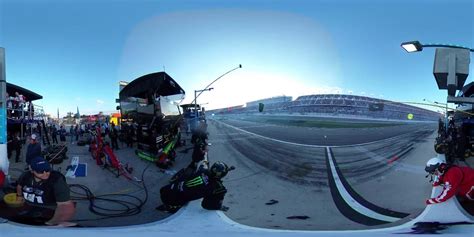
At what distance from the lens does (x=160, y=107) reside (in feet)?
5.45

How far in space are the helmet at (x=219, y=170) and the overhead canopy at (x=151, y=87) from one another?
0.48 m

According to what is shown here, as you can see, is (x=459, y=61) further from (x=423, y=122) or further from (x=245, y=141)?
(x=245, y=141)

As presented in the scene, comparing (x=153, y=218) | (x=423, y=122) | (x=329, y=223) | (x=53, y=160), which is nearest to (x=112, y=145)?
(x=53, y=160)

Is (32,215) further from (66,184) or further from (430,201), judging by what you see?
(430,201)

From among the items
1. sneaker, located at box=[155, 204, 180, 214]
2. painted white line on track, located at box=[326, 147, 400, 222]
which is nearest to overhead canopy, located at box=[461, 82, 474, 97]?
painted white line on track, located at box=[326, 147, 400, 222]

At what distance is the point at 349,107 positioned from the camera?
1537 millimetres

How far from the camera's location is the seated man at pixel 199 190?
169 cm

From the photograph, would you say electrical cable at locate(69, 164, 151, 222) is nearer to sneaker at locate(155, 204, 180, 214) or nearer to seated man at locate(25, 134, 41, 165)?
sneaker at locate(155, 204, 180, 214)

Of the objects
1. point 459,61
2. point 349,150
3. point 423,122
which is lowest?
point 349,150

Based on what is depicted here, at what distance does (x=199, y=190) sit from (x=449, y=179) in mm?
1490

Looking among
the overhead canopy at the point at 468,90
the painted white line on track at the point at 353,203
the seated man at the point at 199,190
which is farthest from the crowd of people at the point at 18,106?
the overhead canopy at the point at 468,90

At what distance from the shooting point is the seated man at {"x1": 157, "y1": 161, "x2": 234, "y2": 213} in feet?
5.56

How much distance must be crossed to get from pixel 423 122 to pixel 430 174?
0.30 m

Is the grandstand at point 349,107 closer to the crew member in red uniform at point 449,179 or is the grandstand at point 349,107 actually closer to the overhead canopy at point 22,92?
the crew member in red uniform at point 449,179
